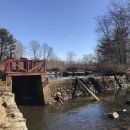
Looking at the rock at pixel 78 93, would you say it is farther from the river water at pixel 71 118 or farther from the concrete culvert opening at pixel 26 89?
the river water at pixel 71 118

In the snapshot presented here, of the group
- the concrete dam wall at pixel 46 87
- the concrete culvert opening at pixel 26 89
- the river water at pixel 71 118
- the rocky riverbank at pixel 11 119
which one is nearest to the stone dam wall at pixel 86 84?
the concrete dam wall at pixel 46 87

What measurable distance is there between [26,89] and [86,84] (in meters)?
7.37

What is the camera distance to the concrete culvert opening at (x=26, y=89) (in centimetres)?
1554

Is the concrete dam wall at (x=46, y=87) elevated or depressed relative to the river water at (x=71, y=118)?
elevated

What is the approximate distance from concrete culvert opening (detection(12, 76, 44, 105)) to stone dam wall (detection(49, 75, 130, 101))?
151 centimetres

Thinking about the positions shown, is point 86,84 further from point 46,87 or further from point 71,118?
point 71,118

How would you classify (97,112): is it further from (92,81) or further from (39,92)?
(92,81)

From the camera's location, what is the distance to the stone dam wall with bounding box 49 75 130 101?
696 inches

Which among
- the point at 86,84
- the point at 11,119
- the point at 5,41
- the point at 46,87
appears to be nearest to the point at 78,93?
the point at 86,84

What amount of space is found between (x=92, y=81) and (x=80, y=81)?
2.38 metres

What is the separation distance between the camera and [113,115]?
421 inches

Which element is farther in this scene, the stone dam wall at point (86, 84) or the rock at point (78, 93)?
the rock at point (78, 93)

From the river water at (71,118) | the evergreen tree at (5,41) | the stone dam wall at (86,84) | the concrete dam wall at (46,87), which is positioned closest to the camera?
the river water at (71,118)

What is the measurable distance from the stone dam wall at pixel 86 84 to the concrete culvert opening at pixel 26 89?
59.4 inches
